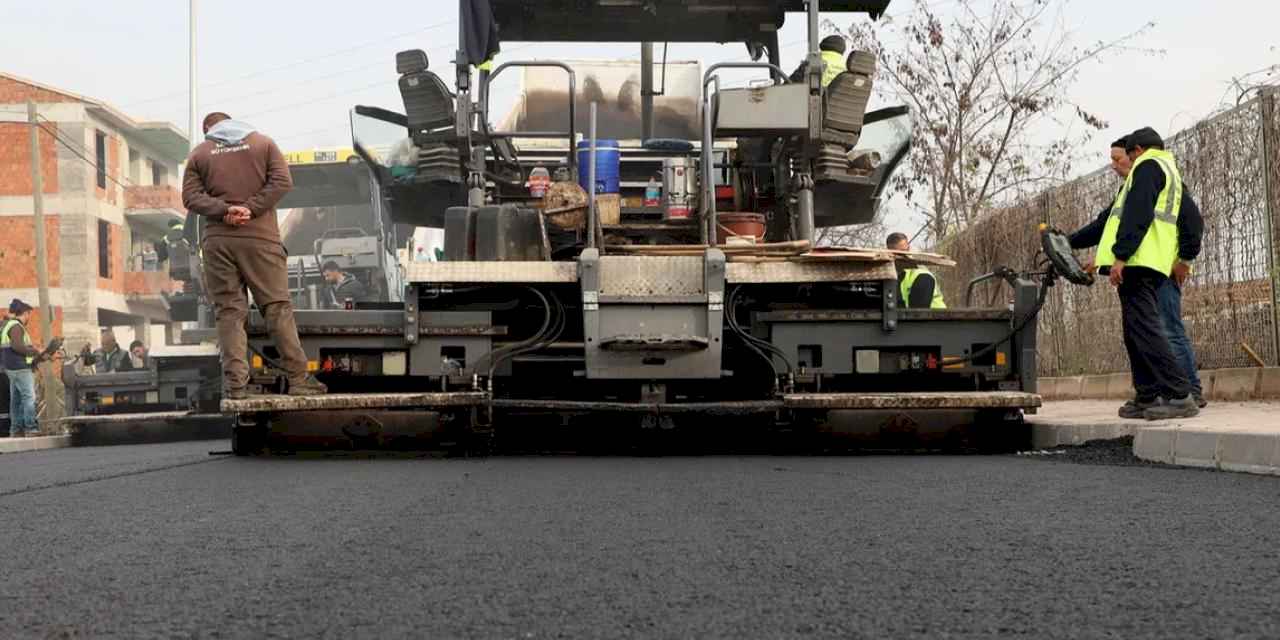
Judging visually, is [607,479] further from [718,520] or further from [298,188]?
[298,188]

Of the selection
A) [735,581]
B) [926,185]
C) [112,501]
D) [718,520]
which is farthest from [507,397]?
[926,185]

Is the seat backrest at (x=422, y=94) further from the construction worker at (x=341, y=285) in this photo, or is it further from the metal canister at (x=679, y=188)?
the construction worker at (x=341, y=285)

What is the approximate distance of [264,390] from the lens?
726 cm

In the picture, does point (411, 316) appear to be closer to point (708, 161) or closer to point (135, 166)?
point (708, 161)

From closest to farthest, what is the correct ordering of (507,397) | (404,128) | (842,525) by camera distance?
(842,525), (507,397), (404,128)

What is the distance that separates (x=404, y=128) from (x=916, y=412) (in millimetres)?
3388

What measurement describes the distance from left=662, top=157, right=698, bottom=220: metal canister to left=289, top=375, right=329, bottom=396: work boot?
A: 85.3 inches

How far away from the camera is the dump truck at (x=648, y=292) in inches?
277

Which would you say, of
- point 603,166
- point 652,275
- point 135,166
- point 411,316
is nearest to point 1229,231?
point 603,166

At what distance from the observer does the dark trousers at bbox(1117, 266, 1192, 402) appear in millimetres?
7242

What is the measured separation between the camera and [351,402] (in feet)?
22.7

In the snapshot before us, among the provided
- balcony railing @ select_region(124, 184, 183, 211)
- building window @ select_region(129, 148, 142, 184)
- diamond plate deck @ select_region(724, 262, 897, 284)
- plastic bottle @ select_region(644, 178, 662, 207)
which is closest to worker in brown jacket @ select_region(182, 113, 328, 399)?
plastic bottle @ select_region(644, 178, 662, 207)

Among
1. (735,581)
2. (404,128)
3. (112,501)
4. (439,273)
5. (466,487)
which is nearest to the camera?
(735,581)

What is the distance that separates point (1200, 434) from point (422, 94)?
174 inches
